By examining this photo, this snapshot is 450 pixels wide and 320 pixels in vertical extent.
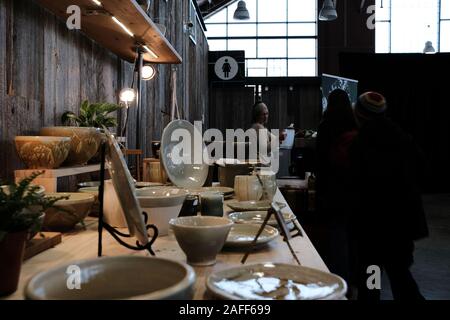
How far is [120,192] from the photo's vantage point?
1.09m

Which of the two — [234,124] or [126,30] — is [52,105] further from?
[234,124]

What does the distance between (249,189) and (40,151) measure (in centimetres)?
91

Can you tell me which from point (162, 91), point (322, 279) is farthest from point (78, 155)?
point (162, 91)

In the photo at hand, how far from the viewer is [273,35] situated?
41.3 ft

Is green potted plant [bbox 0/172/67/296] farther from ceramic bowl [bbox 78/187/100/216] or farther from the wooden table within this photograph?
ceramic bowl [bbox 78/187/100/216]

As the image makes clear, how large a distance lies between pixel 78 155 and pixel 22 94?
0.97 ft

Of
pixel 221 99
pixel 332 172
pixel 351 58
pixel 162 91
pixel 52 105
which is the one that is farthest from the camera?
pixel 221 99

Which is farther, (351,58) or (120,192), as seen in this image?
(351,58)

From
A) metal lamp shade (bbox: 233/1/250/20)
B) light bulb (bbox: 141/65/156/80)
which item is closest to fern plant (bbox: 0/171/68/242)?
light bulb (bbox: 141/65/156/80)

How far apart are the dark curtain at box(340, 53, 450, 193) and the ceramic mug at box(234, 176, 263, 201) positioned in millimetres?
10072

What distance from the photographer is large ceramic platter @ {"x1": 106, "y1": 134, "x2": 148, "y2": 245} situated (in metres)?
1.01

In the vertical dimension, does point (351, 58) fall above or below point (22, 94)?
above

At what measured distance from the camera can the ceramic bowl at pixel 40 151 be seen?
1.38 meters
